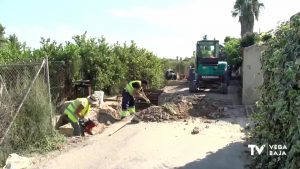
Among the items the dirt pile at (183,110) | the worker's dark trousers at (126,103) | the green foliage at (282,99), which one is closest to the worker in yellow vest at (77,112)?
the dirt pile at (183,110)

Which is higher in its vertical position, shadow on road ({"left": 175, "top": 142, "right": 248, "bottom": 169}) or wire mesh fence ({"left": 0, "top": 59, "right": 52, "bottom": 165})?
wire mesh fence ({"left": 0, "top": 59, "right": 52, "bottom": 165})

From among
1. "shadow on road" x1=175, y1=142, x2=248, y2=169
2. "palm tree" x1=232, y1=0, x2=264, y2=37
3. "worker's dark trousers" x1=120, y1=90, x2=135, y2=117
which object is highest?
"palm tree" x1=232, y1=0, x2=264, y2=37

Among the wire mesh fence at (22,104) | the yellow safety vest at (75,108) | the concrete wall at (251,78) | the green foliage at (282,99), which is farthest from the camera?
the concrete wall at (251,78)

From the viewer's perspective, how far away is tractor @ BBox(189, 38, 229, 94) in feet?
76.4

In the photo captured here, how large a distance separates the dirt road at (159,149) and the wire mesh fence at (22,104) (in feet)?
2.93

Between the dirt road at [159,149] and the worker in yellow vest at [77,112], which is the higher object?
the worker in yellow vest at [77,112]

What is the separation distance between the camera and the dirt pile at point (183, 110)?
47.4 feet

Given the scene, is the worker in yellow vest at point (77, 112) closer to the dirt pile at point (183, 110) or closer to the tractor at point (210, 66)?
the dirt pile at point (183, 110)

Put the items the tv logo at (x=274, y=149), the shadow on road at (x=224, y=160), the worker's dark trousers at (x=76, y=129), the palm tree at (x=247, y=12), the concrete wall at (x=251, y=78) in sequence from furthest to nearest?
the palm tree at (x=247, y=12) → the concrete wall at (x=251, y=78) → the worker's dark trousers at (x=76, y=129) → the shadow on road at (x=224, y=160) → the tv logo at (x=274, y=149)

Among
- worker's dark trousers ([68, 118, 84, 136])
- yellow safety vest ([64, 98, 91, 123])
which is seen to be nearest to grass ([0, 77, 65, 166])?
yellow safety vest ([64, 98, 91, 123])

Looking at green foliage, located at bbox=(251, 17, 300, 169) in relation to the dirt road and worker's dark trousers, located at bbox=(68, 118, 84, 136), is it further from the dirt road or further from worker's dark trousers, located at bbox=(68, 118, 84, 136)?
worker's dark trousers, located at bbox=(68, 118, 84, 136)

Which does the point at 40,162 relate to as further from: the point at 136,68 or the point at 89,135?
the point at 136,68

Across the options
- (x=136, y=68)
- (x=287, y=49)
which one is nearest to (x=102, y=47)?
(x=136, y=68)

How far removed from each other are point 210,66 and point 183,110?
26.9 ft
